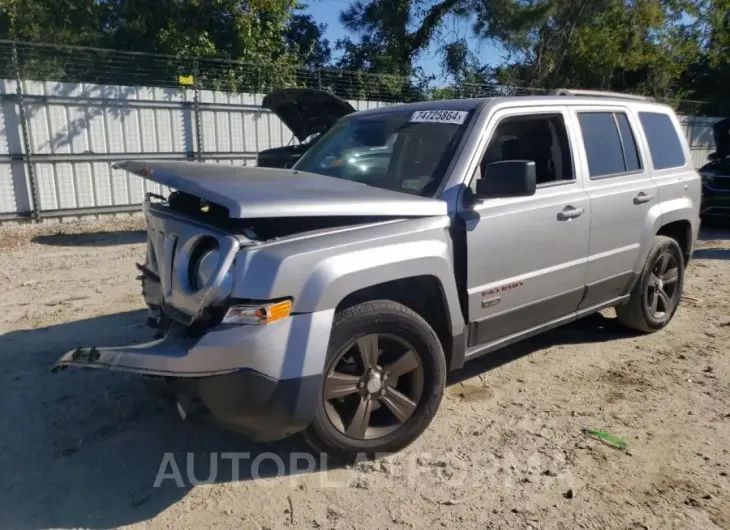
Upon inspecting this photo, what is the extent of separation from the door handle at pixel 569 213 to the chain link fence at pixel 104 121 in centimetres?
905

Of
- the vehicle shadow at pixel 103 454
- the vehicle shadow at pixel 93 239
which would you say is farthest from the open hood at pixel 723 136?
the vehicle shadow at pixel 103 454

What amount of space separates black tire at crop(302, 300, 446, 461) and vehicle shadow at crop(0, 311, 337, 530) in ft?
0.80

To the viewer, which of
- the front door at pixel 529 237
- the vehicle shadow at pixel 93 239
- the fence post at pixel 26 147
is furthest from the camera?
the fence post at pixel 26 147

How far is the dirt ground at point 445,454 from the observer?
2848 mm

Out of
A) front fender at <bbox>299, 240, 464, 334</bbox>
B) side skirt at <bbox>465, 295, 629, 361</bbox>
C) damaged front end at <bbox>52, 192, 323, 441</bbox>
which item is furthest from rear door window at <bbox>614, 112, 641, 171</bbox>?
damaged front end at <bbox>52, 192, 323, 441</bbox>

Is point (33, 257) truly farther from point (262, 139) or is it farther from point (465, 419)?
point (465, 419)

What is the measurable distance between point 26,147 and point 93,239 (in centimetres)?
197

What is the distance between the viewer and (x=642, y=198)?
4.70m

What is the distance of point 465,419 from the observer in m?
3.73

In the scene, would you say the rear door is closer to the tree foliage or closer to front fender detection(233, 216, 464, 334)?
front fender detection(233, 216, 464, 334)

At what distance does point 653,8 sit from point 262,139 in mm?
15990

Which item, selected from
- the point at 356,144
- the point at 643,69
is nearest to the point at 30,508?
the point at 356,144

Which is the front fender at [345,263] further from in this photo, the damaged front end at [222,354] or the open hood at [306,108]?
the open hood at [306,108]

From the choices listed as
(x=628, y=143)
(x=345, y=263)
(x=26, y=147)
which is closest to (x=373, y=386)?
(x=345, y=263)
